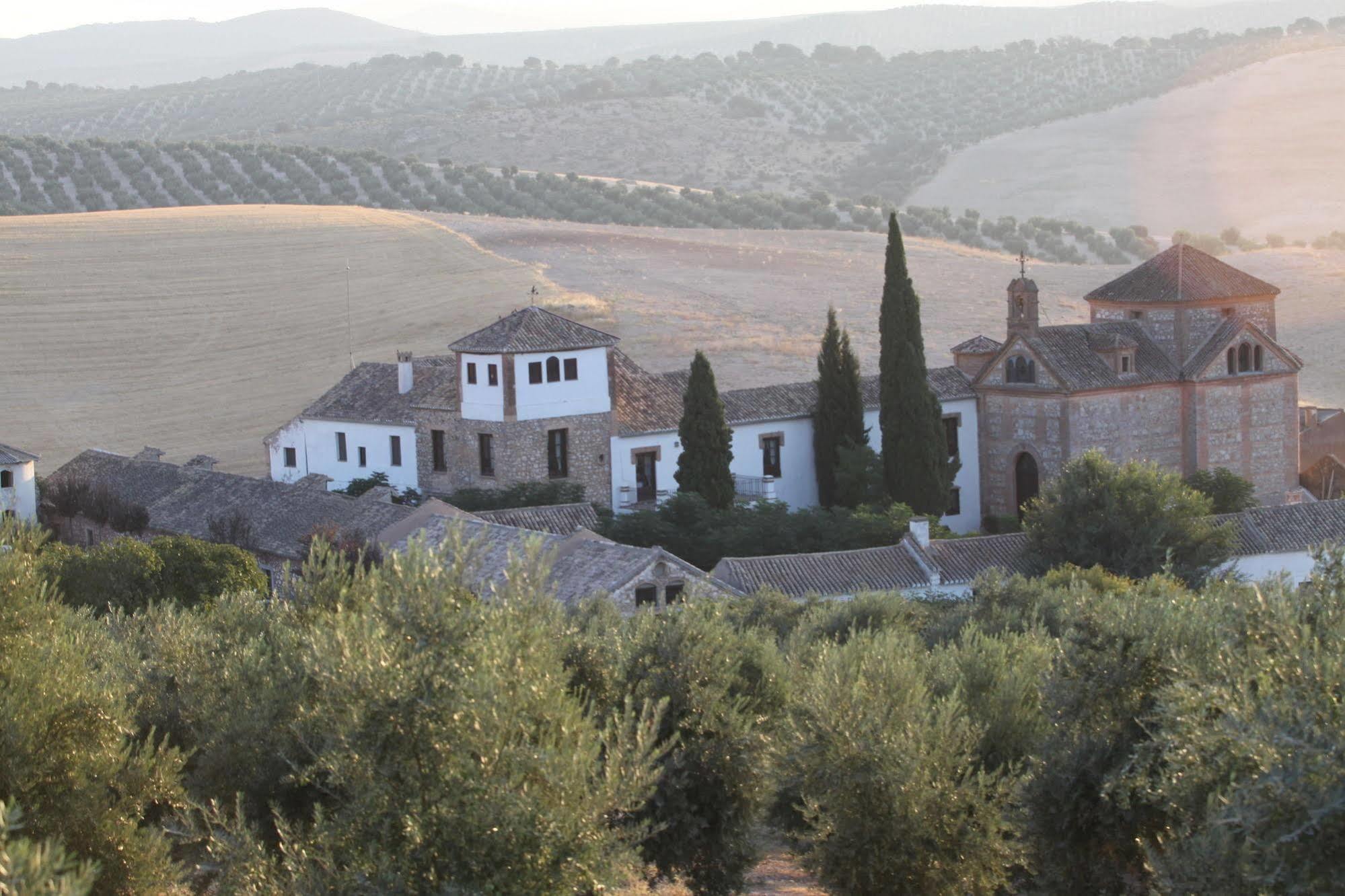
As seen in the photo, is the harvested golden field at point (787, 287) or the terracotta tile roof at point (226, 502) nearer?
the terracotta tile roof at point (226, 502)

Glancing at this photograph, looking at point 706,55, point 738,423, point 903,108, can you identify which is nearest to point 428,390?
point 738,423

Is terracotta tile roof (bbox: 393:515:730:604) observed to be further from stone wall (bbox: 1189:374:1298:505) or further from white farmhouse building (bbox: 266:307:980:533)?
stone wall (bbox: 1189:374:1298:505)

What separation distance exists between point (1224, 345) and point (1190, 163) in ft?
278

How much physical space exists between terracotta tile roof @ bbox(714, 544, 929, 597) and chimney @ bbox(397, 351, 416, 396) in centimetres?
1484

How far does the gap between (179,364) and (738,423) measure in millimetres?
28699

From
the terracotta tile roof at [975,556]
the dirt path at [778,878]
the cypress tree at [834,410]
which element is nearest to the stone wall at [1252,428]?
the cypress tree at [834,410]

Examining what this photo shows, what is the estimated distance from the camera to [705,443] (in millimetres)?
42750

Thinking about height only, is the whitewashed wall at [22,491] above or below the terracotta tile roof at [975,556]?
above

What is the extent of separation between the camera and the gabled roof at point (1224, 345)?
45.5 meters

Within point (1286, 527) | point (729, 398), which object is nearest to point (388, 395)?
point (729, 398)

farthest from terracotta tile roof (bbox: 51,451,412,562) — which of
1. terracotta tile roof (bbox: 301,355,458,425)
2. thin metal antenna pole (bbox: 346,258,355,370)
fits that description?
thin metal antenna pole (bbox: 346,258,355,370)

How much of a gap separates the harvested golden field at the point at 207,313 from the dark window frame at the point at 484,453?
539 inches

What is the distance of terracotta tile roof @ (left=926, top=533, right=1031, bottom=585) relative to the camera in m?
35.7

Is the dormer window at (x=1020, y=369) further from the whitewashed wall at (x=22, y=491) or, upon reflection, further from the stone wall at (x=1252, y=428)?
the whitewashed wall at (x=22, y=491)
